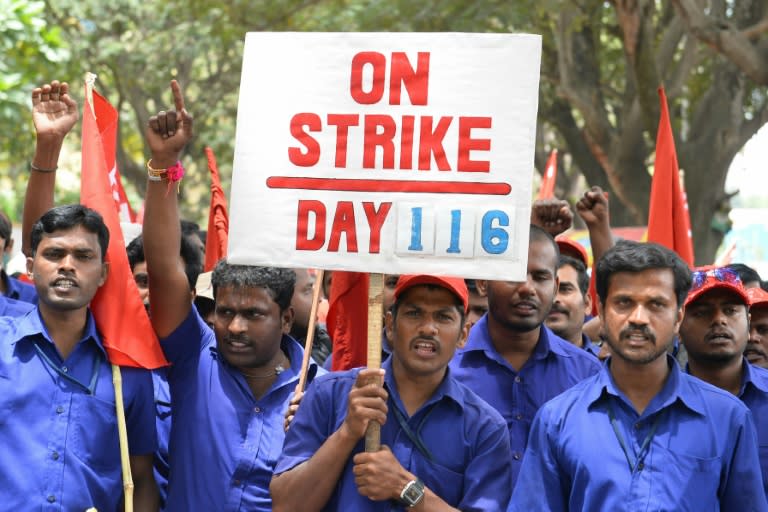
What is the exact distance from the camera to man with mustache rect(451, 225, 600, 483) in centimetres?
481

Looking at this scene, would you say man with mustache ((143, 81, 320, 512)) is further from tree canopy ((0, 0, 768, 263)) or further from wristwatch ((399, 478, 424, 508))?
tree canopy ((0, 0, 768, 263))

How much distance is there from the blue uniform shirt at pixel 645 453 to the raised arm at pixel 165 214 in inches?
57.7

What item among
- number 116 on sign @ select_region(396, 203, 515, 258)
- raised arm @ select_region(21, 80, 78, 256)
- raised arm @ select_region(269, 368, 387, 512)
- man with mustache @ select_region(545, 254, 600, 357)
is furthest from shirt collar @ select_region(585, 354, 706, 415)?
raised arm @ select_region(21, 80, 78, 256)

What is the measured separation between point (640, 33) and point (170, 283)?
885cm

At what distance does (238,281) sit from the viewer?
192 inches

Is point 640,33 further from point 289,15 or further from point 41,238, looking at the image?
point 41,238

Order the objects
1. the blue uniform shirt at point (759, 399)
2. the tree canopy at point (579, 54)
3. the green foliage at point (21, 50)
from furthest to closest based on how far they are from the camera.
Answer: the tree canopy at point (579, 54)
the green foliage at point (21, 50)
the blue uniform shirt at point (759, 399)

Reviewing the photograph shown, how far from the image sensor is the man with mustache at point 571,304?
6.25 meters

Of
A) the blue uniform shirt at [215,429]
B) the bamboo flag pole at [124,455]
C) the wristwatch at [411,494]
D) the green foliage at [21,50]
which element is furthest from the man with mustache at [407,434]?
the green foliage at [21,50]

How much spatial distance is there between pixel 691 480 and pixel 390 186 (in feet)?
4.44

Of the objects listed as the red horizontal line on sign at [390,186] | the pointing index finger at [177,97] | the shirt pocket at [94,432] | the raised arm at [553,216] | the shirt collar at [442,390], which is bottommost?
the shirt pocket at [94,432]

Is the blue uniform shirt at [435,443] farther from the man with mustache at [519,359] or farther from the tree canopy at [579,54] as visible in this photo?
the tree canopy at [579,54]

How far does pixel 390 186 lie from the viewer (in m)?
4.18

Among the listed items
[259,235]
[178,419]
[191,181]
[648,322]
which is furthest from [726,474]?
[191,181]
